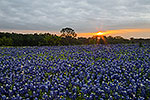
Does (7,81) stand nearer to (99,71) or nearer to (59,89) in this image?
(59,89)

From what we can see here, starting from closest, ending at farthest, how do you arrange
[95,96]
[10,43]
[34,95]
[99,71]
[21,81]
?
[95,96], [34,95], [21,81], [99,71], [10,43]

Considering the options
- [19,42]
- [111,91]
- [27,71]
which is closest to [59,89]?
[111,91]

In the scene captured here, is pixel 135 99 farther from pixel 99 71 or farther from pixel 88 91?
pixel 99 71

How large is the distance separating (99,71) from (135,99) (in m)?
2.35

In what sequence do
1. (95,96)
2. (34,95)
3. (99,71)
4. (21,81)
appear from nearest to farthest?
1. (95,96)
2. (34,95)
3. (21,81)
4. (99,71)

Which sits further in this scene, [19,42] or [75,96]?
[19,42]

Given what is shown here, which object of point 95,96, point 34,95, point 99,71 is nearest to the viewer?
point 95,96

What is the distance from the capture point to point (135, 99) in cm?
445

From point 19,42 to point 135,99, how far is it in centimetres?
2292

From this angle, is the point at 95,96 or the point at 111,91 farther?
the point at 111,91

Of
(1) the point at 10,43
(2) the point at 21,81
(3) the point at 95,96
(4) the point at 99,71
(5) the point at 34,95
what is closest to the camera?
(3) the point at 95,96

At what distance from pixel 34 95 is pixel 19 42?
21.7m

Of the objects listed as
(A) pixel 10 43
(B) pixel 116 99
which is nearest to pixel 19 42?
(A) pixel 10 43

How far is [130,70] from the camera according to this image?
6727 millimetres
